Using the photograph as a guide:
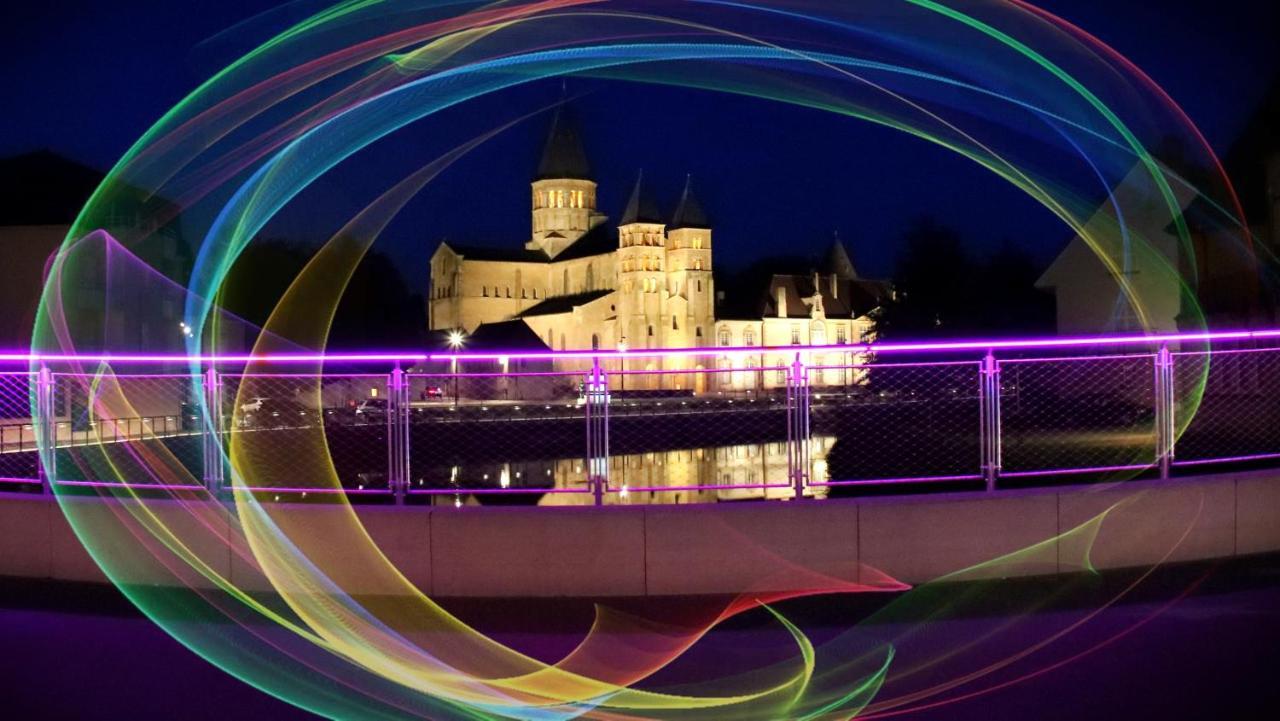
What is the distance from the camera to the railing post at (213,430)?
11281 mm

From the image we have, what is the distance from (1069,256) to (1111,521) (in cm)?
4086

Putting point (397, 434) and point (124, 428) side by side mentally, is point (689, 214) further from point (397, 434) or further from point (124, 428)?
point (397, 434)

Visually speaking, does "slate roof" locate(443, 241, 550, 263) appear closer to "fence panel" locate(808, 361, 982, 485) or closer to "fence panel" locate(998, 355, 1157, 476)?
"fence panel" locate(808, 361, 982, 485)

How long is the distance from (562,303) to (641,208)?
44.9 ft

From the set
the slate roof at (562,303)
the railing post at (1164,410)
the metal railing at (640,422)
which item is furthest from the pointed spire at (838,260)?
the railing post at (1164,410)

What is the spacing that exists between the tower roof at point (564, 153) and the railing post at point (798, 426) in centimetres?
14172

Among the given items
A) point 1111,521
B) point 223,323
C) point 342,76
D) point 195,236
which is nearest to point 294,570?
point 1111,521

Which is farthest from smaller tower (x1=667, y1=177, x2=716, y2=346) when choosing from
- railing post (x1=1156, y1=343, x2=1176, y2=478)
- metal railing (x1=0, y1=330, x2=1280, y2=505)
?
railing post (x1=1156, y1=343, x2=1176, y2=478)

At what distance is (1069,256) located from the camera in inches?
1938

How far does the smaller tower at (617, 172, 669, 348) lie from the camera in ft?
441

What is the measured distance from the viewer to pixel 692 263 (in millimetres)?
138250

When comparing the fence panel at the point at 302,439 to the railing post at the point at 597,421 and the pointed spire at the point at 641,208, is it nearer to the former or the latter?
the railing post at the point at 597,421

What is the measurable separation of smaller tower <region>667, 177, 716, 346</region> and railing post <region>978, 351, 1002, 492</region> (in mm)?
121196

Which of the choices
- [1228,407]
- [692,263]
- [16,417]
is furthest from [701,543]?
[692,263]
